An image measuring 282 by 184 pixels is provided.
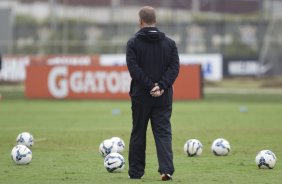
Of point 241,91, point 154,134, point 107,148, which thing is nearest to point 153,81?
point 154,134

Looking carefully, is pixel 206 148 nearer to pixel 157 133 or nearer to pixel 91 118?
pixel 157 133

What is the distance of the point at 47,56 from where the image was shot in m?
56.7

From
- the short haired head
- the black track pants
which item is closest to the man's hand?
the black track pants

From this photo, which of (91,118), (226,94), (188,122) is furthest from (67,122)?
(226,94)

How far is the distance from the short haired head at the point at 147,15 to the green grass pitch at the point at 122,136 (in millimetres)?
2434

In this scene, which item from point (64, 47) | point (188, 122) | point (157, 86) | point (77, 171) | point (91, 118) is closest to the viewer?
point (157, 86)

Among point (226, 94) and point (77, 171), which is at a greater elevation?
point (77, 171)

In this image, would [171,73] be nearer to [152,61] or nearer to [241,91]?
[152,61]

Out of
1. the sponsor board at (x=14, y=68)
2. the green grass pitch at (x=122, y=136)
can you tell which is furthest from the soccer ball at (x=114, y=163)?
the sponsor board at (x=14, y=68)

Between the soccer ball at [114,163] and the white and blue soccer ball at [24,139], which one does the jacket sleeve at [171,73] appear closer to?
the soccer ball at [114,163]

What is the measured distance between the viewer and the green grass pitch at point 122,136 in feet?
45.2

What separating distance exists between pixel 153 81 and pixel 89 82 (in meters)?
27.6

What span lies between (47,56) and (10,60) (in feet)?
8.23

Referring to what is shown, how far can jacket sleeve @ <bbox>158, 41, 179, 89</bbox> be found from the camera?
13.0m
